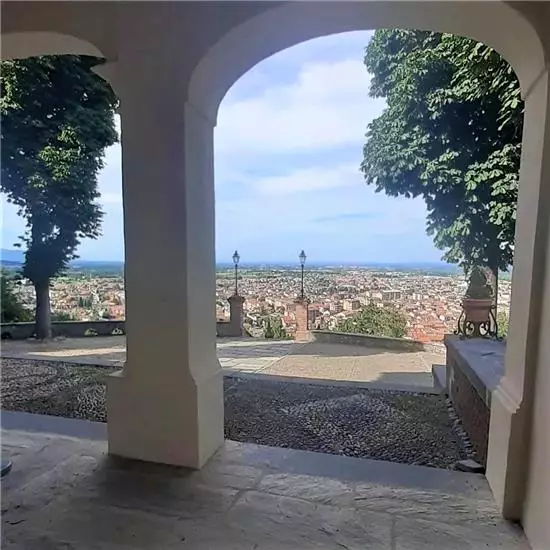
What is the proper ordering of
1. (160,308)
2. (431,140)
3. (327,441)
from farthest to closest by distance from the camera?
(431,140) → (327,441) → (160,308)

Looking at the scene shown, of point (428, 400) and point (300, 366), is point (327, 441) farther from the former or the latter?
point (300, 366)

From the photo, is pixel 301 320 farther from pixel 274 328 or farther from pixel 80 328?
pixel 80 328

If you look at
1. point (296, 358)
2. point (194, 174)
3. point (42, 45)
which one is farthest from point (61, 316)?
point (194, 174)

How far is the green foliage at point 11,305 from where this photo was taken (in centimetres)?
707

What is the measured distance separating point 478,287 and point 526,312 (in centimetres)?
378

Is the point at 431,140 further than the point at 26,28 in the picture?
Yes

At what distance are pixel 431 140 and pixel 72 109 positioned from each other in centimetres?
497

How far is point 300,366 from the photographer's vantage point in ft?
15.5

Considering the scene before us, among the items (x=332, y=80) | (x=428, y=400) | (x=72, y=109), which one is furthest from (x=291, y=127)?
(x=428, y=400)

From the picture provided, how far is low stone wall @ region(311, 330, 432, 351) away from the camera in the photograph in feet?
21.4

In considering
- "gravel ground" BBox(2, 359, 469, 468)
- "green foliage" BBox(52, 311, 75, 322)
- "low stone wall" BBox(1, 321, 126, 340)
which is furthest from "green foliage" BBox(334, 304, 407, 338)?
"green foliage" BBox(52, 311, 75, 322)

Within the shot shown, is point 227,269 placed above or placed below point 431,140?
below

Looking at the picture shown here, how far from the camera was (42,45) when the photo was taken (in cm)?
192

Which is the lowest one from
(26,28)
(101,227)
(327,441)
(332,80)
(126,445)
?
(327,441)
